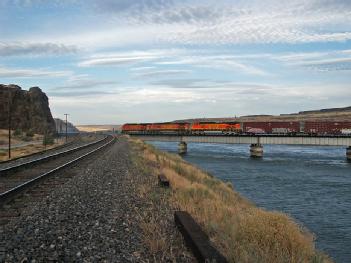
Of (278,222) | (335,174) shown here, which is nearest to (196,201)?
(278,222)

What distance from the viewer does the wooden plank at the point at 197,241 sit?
702cm

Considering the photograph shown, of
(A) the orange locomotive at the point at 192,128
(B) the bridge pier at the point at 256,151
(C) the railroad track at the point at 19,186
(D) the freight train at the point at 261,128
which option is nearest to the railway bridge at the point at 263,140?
(B) the bridge pier at the point at 256,151

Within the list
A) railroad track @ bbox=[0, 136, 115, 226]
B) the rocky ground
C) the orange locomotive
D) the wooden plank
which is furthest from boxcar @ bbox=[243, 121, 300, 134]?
the wooden plank

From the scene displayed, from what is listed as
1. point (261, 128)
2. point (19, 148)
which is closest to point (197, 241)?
point (19, 148)

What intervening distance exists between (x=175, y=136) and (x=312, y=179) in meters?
55.8

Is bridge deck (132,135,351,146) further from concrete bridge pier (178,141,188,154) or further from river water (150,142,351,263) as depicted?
river water (150,142,351,263)

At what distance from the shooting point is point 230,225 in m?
10.2

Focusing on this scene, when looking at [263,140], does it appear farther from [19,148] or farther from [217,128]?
[19,148]

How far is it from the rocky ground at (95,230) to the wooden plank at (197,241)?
7.7 inches

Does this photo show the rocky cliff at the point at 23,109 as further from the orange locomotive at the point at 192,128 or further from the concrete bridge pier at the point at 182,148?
the concrete bridge pier at the point at 182,148

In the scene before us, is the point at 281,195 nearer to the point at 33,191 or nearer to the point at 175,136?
the point at 33,191

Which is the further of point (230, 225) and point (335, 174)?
point (335, 174)

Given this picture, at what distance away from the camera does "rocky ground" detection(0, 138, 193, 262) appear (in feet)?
25.3

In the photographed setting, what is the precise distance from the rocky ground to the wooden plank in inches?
7.7
